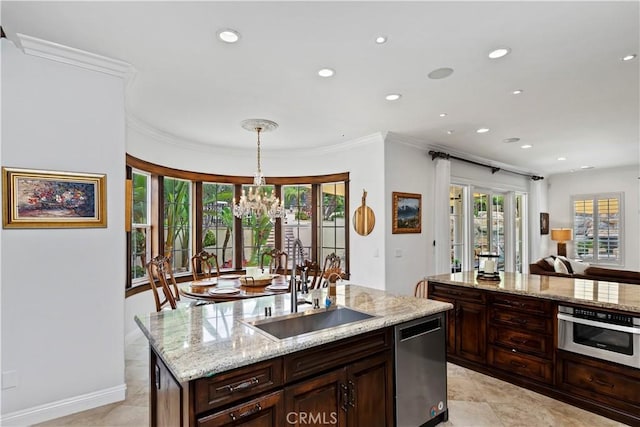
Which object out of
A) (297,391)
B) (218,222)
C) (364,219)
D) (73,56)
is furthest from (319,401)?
(218,222)

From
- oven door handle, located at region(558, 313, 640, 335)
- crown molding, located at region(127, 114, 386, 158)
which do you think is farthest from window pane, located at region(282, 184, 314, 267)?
oven door handle, located at region(558, 313, 640, 335)

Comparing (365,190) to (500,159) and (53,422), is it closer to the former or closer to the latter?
(500,159)

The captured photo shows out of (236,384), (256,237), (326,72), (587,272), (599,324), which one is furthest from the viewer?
(256,237)

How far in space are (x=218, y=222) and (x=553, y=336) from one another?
468 cm

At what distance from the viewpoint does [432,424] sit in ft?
7.94

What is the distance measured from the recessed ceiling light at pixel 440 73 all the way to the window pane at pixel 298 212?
3367mm

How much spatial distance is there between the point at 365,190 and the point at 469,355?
2615 millimetres

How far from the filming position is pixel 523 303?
3.07 meters

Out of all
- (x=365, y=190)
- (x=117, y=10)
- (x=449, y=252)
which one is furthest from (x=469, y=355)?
(x=117, y=10)

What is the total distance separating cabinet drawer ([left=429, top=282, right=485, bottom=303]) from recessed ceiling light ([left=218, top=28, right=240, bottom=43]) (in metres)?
3.00

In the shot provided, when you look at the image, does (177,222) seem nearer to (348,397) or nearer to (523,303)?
(348,397)

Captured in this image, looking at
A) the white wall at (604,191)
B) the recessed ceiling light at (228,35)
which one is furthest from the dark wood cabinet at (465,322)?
the white wall at (604,191)

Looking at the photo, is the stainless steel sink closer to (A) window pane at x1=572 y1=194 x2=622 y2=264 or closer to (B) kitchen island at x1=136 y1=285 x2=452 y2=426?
(B) kitchen island at x1=136 y1=285 x2=452 y2=426

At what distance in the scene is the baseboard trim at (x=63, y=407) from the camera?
2369mm
